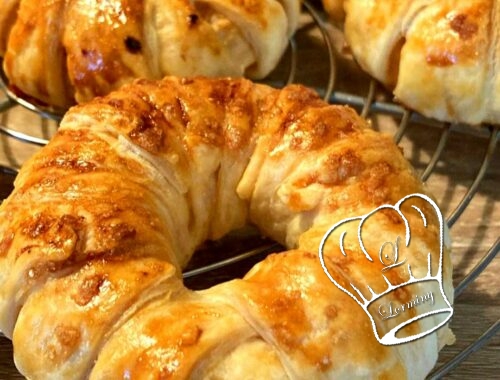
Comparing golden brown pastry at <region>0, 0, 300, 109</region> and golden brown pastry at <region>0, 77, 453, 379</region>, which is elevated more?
golden brown pastry at <region>0, 0, 300, 109</region>

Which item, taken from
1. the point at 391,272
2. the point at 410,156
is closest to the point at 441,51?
the point at 410,156

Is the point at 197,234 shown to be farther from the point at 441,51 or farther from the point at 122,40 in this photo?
the point at 441,51

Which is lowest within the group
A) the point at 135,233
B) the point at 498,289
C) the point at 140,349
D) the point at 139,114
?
Result: the point at 498,289

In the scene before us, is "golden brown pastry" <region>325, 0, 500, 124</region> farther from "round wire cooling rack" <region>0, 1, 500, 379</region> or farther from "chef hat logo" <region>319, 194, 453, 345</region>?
"chef hat logo" <region>319, 194, 453, 345</region>

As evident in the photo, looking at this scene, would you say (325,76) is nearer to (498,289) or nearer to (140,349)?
(498,289)

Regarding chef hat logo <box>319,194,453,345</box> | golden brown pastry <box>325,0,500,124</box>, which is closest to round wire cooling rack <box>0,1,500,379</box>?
golden brown pastry <box>325,0,500,124</box>

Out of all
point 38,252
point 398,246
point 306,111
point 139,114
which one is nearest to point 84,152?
point 139,114

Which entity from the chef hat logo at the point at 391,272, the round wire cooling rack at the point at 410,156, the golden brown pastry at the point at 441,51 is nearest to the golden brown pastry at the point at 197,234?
the chef hat logo at the point at 391,272
